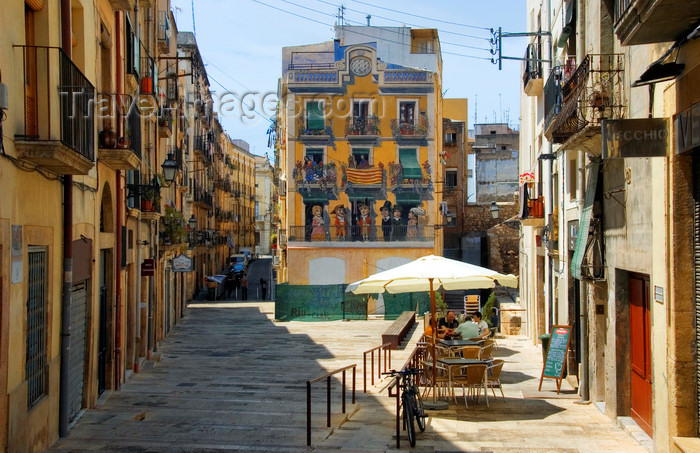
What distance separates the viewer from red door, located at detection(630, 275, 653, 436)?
11.0 m

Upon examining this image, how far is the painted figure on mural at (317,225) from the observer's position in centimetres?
4003

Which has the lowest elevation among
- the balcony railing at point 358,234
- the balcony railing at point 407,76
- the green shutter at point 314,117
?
the balcony railing at point 358,234

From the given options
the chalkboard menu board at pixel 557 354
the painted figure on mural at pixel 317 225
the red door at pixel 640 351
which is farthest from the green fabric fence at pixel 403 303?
the red door at pixel 640 351

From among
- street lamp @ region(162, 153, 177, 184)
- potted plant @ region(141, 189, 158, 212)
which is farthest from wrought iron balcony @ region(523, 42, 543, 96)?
potted plant @ region(141, 189, 158, 212)

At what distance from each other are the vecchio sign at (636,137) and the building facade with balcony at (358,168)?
31.1m

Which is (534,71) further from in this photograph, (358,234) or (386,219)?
(358,234)

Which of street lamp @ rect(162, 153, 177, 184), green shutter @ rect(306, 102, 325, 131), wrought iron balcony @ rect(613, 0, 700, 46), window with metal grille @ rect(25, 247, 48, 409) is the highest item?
green shutter @ rect(306, 102, 325, 131)

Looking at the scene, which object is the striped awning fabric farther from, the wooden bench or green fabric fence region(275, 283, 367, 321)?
the wooden bench

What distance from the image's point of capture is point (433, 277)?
1420 cm

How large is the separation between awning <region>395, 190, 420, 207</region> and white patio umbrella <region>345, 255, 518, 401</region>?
79.4 ft

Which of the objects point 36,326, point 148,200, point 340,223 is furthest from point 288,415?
point 340,223

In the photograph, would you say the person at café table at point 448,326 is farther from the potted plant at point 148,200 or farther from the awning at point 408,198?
the awning at point 408,198

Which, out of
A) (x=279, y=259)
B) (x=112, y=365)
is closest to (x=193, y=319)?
(x=279, y=259)

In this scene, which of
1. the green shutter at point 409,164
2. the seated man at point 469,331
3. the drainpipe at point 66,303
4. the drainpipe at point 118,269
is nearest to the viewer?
the drainpipe at point 66,303
